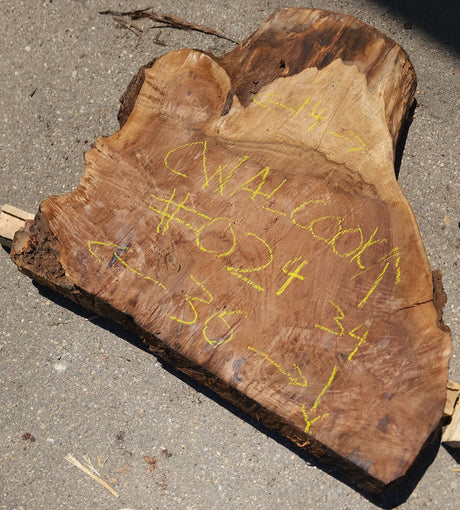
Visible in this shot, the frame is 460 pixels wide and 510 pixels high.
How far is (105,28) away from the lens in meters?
2.88

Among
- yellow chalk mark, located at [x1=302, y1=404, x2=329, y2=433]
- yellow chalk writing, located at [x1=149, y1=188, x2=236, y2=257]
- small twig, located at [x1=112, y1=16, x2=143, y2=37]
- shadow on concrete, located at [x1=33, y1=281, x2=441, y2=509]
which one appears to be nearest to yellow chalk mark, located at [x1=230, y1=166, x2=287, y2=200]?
yellow chalk writing, located at [x1=149, y1=188, x2=236, y2=257]

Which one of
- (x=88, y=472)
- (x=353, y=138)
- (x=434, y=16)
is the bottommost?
(x=88, y=472)

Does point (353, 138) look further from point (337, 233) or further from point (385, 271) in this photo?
point (385, 271)

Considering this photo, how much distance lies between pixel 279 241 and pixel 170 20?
1.49 metres

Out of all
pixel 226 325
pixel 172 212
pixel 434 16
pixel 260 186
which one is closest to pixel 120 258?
pixel 172 212

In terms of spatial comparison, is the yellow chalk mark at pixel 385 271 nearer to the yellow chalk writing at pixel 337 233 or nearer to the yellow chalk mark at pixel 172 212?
the yellow chalk writing at pixel 337 233

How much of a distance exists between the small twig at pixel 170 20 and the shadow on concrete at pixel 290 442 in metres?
1.41

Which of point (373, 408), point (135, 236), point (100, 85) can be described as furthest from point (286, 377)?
point (100, 85)

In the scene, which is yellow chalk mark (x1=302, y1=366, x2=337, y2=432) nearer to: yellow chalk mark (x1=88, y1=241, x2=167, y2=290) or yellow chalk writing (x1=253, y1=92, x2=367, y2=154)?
yellow chalk mark (x1=88, y1=241, x2=167, y2=290)

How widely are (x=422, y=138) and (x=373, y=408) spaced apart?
141 cm

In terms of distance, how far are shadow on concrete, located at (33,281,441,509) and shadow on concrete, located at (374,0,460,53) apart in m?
1.87

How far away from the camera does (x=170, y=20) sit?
2.88 metres

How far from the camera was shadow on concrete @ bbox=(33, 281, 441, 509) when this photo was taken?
2373mm

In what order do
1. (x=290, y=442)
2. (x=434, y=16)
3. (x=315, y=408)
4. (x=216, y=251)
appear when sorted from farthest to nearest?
(x=434, y=16) → (x=290, y=442) → (x=216, y=251) → (x=315, y=408)
